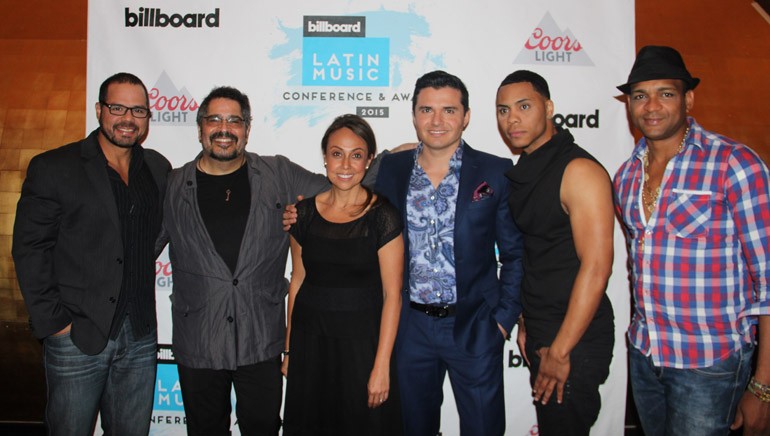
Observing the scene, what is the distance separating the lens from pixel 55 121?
10.4 feet

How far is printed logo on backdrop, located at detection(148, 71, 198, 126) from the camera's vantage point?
3.15 meters

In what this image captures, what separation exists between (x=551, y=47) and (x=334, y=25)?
1508 mm

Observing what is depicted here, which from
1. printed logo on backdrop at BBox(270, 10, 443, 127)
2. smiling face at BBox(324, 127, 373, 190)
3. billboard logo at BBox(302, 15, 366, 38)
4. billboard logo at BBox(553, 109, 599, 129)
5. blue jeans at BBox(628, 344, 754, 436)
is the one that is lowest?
blue jeans at BBox(628, 344, 754, 436)

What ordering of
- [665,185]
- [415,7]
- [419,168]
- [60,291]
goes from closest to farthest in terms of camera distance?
1. [665,185]
2. [60,291]
3. [419,168]
4. [415,7]

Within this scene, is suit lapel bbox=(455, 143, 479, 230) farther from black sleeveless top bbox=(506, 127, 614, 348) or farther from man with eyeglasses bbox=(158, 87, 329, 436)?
man with eyeglasses bbox=(158, 87, 329, 436)

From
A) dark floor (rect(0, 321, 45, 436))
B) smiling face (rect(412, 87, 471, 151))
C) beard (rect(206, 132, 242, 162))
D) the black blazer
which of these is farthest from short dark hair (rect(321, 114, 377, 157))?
dark floor (rect(0, 321, 45, 436))

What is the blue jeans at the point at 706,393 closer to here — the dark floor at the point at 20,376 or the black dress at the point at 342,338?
the black dress at the point at 342,338

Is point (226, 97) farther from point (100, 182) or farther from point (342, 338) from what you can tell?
point (342, 338)

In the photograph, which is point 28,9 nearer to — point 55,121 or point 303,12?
point 55,121

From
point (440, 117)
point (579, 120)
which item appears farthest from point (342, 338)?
point (579, 120)

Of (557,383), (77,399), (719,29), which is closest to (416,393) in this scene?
(557,383)

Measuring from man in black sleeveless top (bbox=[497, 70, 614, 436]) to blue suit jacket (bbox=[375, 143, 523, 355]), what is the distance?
9 cm

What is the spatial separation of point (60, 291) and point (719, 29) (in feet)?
14.5

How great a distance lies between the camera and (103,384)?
2.30m
